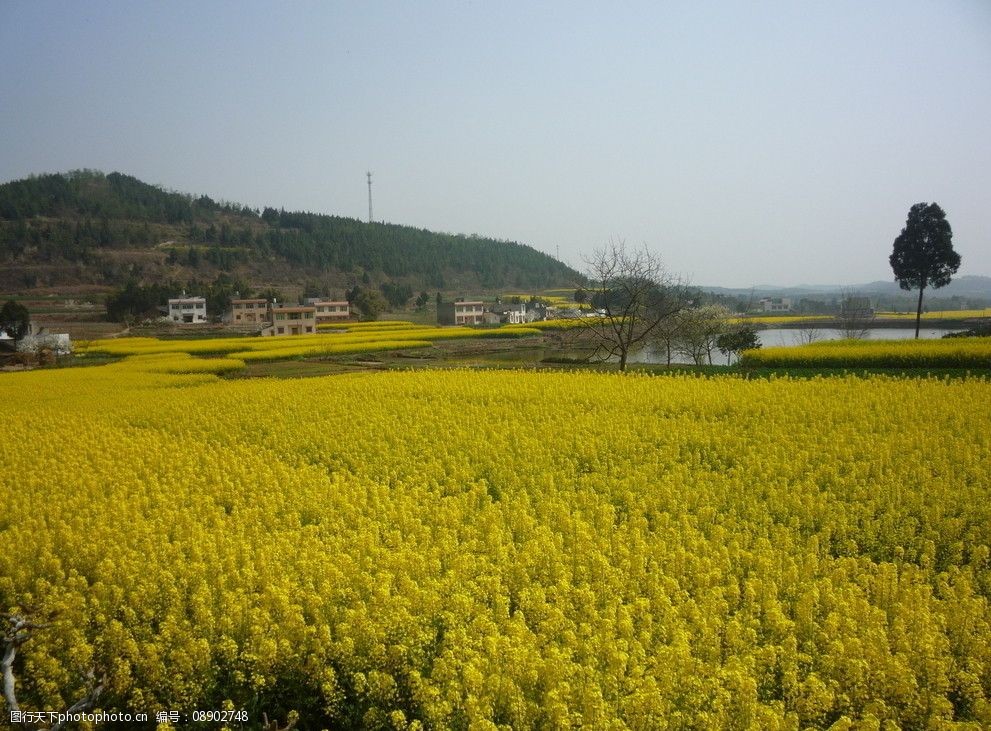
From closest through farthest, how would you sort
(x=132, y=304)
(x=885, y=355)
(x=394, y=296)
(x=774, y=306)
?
1. (x=885, y=355)
2. (x=132, y=304)
3. (x=394, y=296)
4. (x=774, y=306)

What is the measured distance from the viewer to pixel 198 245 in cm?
10819

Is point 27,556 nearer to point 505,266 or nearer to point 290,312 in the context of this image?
point 290,312

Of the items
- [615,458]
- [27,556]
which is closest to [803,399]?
[615,458]

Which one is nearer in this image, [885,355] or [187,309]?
[885,355]

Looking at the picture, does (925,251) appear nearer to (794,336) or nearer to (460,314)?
(794,336)

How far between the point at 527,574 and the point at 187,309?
70.4m

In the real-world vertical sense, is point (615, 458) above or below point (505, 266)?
below

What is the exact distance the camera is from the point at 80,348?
38688 millimetres

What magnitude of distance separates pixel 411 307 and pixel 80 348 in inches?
2544

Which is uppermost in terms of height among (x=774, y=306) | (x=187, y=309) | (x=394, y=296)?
(x=394, y=296)

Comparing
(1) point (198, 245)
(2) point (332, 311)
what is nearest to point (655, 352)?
(2) point (332, 311)

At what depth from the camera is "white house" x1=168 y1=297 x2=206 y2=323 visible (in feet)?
220

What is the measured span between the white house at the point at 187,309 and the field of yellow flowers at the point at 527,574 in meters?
60.4

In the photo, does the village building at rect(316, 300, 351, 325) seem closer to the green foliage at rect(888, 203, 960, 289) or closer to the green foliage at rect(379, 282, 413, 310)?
the green foliage at rect(379, 282, 413, 310)
